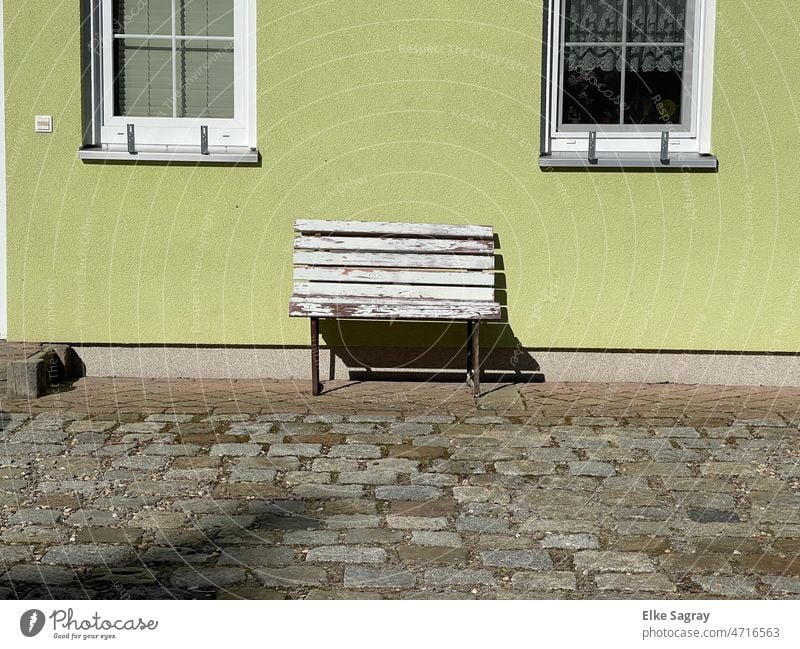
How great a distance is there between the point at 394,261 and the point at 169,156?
157cm

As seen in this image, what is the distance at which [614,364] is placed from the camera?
7.84 m

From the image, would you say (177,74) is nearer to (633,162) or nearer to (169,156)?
(169,156)

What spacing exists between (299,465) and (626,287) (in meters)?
2.88

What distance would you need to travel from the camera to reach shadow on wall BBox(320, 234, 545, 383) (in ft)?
25.7

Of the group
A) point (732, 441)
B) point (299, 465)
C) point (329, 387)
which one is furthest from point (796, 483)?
point (329, 387)

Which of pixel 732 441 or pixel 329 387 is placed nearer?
pixel 732 441

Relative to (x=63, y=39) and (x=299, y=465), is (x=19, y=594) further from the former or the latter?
(x=63, y=39)

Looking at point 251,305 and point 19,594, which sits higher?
point 251,305

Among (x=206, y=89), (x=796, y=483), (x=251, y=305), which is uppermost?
(x=206, y=89)

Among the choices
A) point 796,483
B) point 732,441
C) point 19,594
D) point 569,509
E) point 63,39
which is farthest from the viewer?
point 63,39

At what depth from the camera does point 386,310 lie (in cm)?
711

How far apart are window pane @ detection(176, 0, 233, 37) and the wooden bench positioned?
1399 mm

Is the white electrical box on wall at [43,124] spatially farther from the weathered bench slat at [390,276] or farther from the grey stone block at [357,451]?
the grey stone block at [357,451]

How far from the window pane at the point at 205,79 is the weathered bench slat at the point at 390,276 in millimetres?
1223
